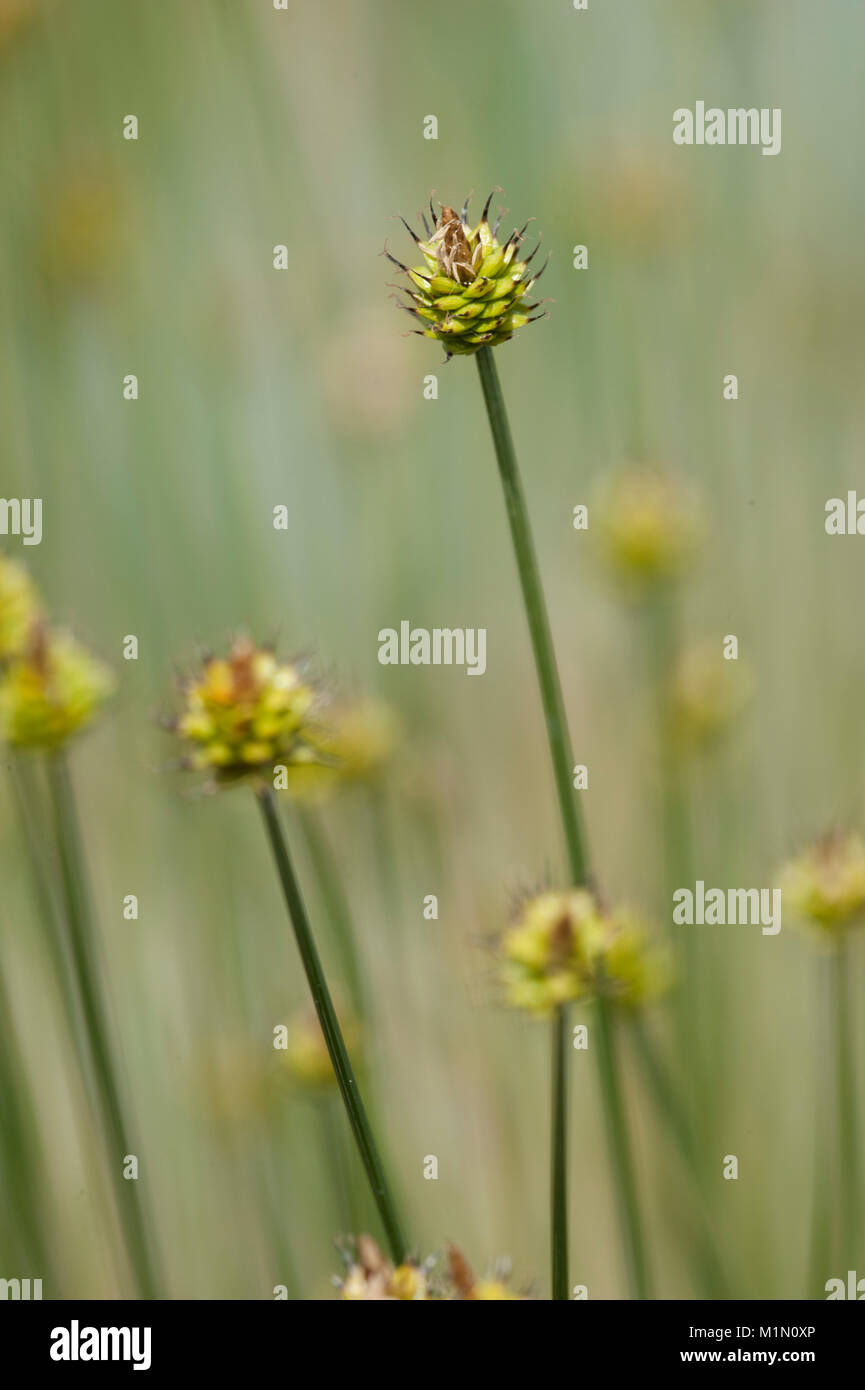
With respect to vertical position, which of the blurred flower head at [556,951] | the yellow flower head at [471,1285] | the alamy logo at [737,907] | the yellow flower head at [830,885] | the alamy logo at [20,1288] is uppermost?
the alamy logo at [737,907]

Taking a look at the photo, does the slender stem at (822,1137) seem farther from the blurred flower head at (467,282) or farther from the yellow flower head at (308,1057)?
the blurred flower head at (467,282)

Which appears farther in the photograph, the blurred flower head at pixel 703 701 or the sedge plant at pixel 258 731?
the blurred flower head at pixel 703 701

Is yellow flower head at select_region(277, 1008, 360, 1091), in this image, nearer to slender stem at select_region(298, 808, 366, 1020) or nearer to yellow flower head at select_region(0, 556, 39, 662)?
slender stem at select_region(298, 808, 366, 1020)

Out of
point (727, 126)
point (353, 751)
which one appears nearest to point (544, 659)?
point (353, 751)

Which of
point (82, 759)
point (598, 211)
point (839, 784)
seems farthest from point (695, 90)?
point (82, 759)
